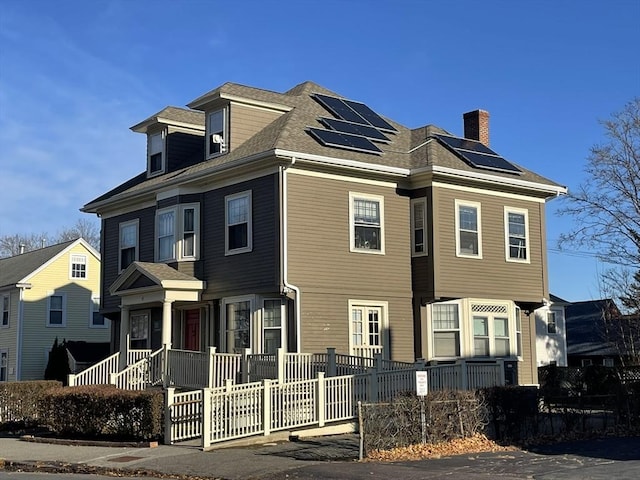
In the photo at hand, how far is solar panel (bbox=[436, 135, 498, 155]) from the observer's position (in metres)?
27.9

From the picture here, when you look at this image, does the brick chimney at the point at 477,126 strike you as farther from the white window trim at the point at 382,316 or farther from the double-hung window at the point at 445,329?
the white window trim at the point at 382,316

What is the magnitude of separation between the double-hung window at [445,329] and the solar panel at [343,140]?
523cm

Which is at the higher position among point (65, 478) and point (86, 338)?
point (86, 338)

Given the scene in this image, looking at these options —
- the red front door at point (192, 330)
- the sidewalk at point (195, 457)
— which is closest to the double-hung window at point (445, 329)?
the sidewalk at point (195, 457)

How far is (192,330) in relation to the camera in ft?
89.8

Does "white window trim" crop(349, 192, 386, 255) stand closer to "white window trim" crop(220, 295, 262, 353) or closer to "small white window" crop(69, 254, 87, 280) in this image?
"white window trim" crop(220, 295, 262, 353)

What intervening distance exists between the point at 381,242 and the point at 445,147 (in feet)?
15.0

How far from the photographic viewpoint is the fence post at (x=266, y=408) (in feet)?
60.4

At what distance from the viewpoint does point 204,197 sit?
2636cm

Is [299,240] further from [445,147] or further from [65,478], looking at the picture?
[65,478]

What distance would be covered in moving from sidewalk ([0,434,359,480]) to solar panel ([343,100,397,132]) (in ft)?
40.9

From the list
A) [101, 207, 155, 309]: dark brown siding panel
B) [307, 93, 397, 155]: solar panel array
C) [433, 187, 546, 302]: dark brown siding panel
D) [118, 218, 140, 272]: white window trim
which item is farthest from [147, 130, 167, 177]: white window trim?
[433, 187, 546, 302]: dark brown siding panel

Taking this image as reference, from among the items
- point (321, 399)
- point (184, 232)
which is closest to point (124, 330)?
point (184, 232)

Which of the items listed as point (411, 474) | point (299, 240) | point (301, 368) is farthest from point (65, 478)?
point (299, 240)
